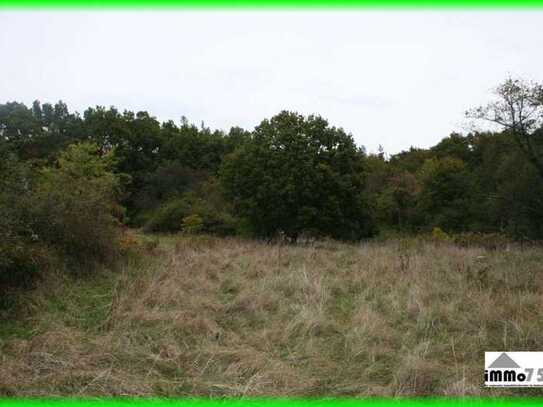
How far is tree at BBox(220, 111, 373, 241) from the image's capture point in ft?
65.1

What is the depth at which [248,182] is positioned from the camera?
20.6 metres

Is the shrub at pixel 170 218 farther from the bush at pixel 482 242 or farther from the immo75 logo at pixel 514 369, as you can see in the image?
the immo75 logo at pixel 514 369

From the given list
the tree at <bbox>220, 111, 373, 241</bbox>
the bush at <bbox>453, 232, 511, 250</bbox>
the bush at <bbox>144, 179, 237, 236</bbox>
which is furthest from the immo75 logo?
the bush at <bbox>144, 179, 237, 236</bbox>

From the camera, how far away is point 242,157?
21.5m

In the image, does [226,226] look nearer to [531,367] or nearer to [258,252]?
[258,252]

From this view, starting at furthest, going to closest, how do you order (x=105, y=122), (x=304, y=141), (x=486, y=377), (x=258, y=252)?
(x=105, y=122), (x=304, y=141), (x=258, y=252), (x=486, y=377)

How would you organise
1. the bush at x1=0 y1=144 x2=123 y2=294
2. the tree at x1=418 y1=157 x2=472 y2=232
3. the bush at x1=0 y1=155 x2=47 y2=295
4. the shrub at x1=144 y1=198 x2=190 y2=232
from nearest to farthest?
the bush at x1=0 y1=155 x2=47 y2=295 → the bush at x1=0 y1=144 x2=123 y2=294 → the shrub at x1=144 y1=198 x2=190 y2=232 → the tree at x1=418 y1=157 x2=472 y2=232

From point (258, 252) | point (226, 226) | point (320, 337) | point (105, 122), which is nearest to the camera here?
point (320, 337)

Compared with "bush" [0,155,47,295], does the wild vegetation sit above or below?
below

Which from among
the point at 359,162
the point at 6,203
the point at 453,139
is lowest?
the point at 6,203

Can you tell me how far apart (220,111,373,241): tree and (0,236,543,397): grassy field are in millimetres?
11699

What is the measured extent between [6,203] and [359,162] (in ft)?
57.6

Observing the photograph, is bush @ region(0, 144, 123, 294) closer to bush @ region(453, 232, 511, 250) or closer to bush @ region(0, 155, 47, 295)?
bush @ region(0, 155, 47, 295)

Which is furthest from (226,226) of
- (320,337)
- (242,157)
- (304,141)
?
(320,337)
